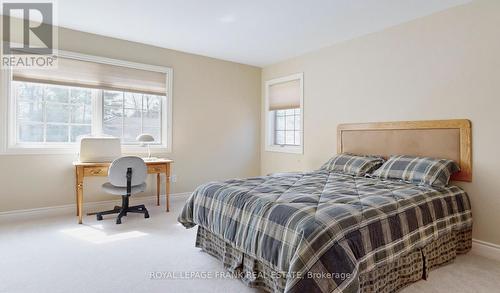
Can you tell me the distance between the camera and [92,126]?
380 centimetres

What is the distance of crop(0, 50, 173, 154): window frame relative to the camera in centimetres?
323

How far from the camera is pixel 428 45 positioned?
2.99 meters

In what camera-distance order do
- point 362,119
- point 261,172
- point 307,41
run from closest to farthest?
point 362,119 < point 307,41 < point 261,172

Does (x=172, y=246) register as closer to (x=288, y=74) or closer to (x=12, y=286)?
(x=12, y=286)

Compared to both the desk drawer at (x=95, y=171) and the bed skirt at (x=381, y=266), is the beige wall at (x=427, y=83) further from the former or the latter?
the desk drawer at (x=95, y=171)

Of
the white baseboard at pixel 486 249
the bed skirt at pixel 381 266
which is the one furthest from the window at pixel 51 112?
the white baseboard at pixel 486 249

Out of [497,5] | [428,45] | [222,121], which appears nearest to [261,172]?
[222,121]

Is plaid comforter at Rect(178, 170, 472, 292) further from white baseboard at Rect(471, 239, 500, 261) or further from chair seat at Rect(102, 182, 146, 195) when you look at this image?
chair seat at Rect(102, 182, 146, 195)

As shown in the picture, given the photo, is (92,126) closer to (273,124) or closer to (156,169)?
(156,169)

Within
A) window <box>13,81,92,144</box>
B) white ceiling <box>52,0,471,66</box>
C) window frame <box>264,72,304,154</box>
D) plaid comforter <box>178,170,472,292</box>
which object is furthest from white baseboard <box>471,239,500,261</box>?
window <box>13,81,92,144</box>

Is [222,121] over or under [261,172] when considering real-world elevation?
over

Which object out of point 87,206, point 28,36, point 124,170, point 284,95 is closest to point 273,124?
point 284,95

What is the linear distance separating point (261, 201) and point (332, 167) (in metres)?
1.77

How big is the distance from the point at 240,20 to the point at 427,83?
2.16 m
